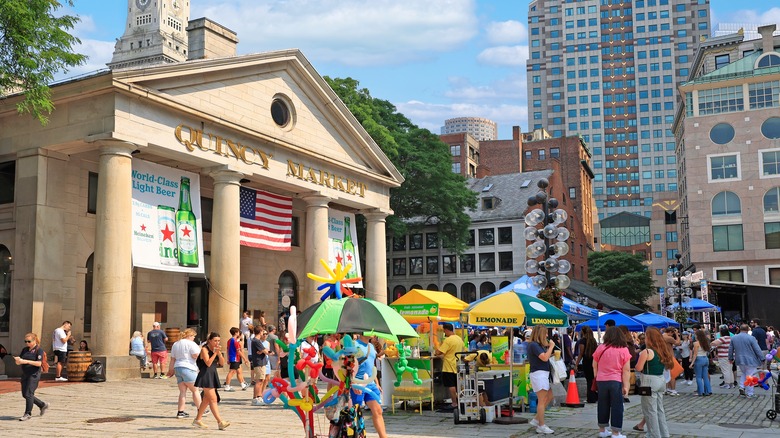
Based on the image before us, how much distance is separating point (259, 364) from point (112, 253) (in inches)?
286

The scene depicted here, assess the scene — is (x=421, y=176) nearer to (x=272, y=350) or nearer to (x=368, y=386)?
(x=272, y=350)

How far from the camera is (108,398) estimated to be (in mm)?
18266

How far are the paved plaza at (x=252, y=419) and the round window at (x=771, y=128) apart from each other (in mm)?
48762

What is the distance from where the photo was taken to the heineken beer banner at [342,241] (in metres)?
34.4

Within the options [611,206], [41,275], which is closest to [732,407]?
→ [41,275]

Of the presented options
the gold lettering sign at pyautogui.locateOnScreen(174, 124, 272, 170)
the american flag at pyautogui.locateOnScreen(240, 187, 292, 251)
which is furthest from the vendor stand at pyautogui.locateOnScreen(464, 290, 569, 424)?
the american flag at pyautogui.locateOnScreen(240, 187, 292, 251)

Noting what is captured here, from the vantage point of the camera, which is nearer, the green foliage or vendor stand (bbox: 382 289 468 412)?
vendor stand (bbox: 382 289 468 412)

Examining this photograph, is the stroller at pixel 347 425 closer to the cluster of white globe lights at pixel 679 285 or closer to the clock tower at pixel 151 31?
the cluster of white globe lights at pixel 679 285

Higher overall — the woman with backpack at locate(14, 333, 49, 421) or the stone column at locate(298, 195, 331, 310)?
the stone column at locate(298, 195, 331, 310)

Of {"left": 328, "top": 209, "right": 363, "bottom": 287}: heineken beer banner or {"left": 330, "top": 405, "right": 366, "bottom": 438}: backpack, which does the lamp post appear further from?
{"left": 330, "top": 405, "right": 366, "bottom": 438}: backpack

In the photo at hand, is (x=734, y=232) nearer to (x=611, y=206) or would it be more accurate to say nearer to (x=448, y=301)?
(x=448, y=301)

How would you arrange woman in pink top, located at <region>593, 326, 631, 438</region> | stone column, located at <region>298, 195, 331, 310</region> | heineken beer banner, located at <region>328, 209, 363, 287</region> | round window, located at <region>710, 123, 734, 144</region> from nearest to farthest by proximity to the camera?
1. woman in pink top, located at <region>593, 326, 631, 438</region>
2. stone column, located at <region>298, 195, 331, 310</region>
3. heineken beer banner, located at <region>328, 209, 363, 287</region>
4. round window, located at <region>710, 123, 734, 144</region>

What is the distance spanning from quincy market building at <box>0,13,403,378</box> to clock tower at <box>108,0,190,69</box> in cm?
14368

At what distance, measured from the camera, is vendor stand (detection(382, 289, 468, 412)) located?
652 inches
